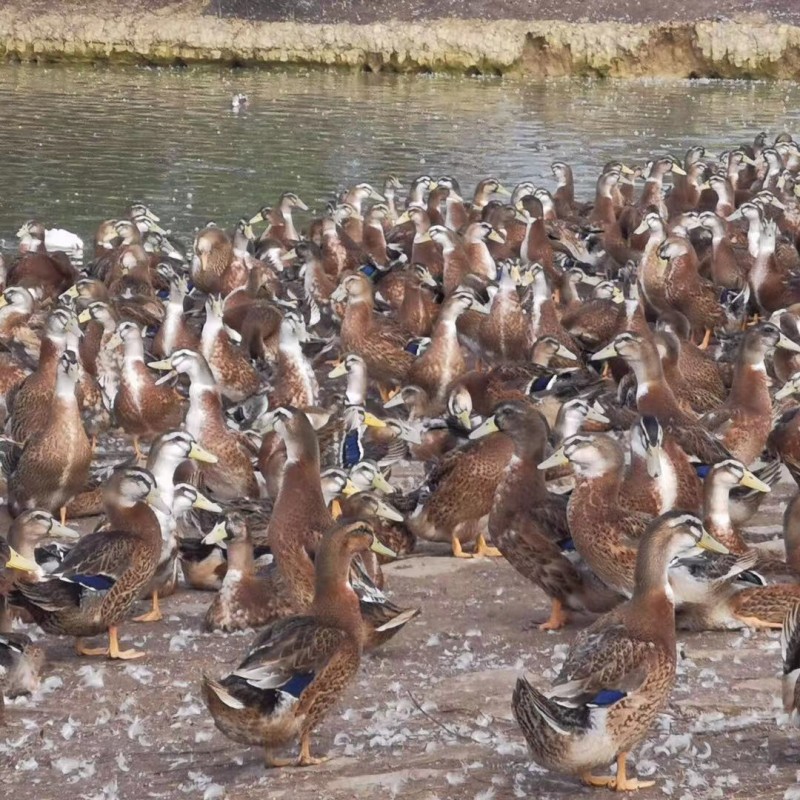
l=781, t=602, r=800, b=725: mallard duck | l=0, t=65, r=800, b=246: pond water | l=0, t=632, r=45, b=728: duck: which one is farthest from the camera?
l=0, t=65, r=800, b=246: pond water

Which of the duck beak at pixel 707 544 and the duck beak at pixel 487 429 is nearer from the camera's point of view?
the duck beak at pixel 707 544

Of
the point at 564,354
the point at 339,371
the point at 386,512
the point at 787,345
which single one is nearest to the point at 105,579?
the point at 386,512

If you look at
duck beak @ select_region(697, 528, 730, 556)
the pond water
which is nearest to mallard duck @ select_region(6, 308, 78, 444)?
duck beak @ select_region(697, 528, 730, 556)

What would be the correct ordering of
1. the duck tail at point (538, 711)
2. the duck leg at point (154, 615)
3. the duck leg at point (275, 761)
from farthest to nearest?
the duck leg at point (154, 615) < the duck leg at point (275, 761) < the duck tail at point (538, 711)

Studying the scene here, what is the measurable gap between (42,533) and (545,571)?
7.40 feet

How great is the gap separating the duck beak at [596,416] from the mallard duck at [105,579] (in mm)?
2634

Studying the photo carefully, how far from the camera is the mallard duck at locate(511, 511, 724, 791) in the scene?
15.6 feet

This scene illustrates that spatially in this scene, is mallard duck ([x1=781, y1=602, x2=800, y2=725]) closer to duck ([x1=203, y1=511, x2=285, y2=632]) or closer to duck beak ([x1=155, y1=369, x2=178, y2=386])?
duck ([x1=203, y1=511, x2=285, y2=632])

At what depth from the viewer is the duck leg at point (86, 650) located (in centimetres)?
641

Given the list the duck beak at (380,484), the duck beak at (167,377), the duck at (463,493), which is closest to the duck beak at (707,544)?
the duck at (463,493)

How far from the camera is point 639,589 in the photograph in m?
5.21

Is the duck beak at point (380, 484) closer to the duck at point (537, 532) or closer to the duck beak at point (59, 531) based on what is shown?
the duck at point (537, 532)

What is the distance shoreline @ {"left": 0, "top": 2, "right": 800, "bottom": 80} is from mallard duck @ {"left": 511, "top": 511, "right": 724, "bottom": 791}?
32.8 m

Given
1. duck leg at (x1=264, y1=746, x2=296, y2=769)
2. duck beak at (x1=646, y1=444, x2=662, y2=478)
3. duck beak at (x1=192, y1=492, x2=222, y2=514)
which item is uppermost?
duck beak at (x1=646, y1=444, x2=662, y2=478)
